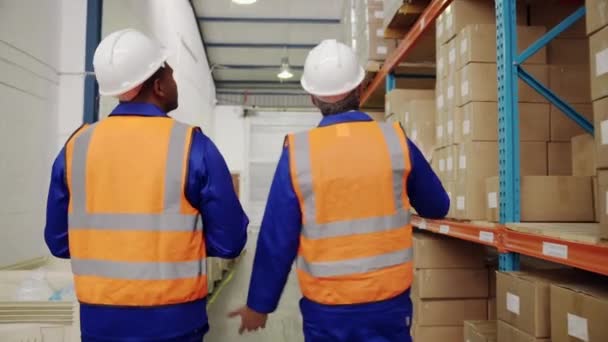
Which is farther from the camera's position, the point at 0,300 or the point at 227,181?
the point at 0,300

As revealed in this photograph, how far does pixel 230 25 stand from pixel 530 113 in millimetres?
8868

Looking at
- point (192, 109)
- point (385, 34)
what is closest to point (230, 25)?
point (192, 109)

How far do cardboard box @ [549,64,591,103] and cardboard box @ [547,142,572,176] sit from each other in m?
0.28

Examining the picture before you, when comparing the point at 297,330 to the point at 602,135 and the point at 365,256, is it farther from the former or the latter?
the point at 602,135

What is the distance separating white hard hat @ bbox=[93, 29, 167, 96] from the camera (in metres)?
1.95

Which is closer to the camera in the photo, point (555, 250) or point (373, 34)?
point (555, 250)

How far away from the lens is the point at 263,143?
1330cm

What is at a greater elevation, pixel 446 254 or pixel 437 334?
pixel 446 254

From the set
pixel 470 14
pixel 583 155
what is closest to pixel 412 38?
pixel 470 14

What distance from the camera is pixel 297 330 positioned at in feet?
18.2

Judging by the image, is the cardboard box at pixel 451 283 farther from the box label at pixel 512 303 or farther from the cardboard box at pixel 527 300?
the box label at pixel 512 303

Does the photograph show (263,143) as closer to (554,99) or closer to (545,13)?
(545,13)

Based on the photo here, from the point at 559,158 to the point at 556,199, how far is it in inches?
17.6

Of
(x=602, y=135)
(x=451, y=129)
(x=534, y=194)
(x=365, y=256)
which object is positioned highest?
(x=451, y=129)
